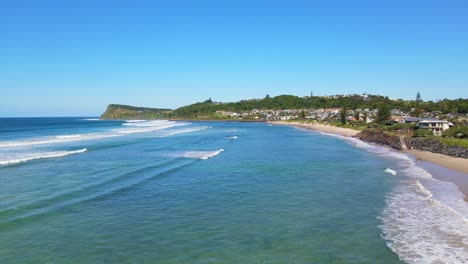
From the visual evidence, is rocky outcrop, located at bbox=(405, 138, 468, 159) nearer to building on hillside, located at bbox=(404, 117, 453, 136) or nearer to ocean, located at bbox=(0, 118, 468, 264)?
ocean, located at bbox=(0, 118, 468, 264)

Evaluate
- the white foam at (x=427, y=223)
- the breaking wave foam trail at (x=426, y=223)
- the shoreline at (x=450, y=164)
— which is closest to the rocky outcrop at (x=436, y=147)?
the shoreline at (x=450, y=164)

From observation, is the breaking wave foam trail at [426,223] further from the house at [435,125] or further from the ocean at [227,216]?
the house at [435,125]

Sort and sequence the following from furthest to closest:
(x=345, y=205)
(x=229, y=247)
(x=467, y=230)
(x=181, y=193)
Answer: (x=181, y=193), (x=345, y=205), (x=467, y=230), (x=229, y=247)

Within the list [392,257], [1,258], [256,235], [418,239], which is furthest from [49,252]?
[418,239]

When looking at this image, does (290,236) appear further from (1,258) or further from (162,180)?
(162,180)

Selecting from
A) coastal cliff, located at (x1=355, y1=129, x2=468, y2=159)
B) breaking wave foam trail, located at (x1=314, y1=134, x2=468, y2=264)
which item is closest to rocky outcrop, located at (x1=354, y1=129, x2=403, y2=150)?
coastal cliff, located at (x1=355, y1=129, x2=468, y2=159)

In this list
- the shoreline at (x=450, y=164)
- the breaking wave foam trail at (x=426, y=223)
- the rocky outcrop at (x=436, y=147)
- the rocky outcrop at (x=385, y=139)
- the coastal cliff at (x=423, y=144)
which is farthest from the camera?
the rocky outcrop at (x=385, y=139)
